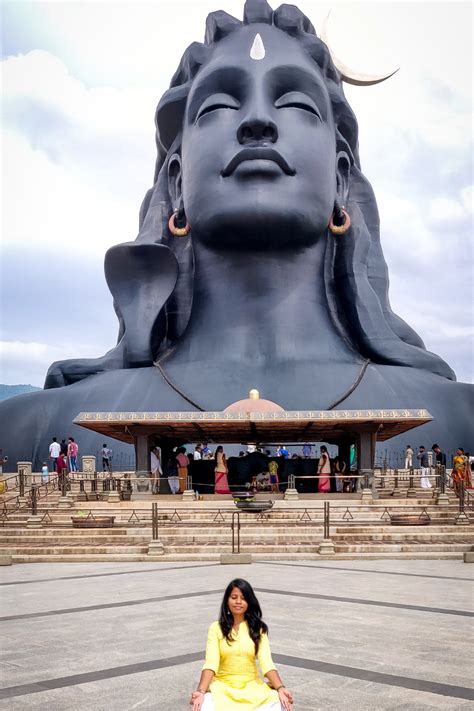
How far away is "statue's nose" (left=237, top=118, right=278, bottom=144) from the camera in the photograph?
83.8 feet

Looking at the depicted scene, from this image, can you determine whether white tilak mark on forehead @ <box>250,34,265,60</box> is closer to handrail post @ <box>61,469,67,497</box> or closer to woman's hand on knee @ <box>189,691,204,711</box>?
handrail post @ <box>61,469,67,497</box>

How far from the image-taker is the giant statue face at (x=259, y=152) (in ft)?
85.2

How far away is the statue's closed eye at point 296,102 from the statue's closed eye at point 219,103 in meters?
1.41

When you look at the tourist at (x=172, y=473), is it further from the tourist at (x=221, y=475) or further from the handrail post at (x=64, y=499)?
the handrail post at (x=64, y=499)

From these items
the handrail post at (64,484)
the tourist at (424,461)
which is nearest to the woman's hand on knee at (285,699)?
the handrail post at (64,484)

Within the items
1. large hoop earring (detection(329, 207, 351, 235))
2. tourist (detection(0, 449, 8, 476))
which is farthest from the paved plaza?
large hoop earring (detection(329, 207, 351, 235))

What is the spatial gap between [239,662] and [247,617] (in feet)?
0.65

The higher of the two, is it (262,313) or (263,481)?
(262,313)

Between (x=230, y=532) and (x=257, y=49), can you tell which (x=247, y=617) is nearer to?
(x=230, y=532)

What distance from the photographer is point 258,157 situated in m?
26.0

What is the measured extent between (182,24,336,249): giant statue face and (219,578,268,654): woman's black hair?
899 inches

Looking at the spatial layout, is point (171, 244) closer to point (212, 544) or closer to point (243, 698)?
point (212, 544)

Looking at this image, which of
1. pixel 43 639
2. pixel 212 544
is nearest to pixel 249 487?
pixel 212 544

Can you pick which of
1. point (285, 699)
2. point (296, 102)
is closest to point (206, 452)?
point (296, 102)
